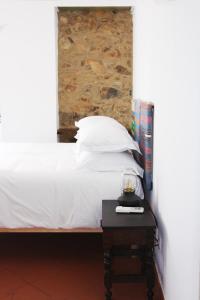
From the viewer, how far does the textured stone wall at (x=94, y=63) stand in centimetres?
487

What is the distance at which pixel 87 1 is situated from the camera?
4.60 m

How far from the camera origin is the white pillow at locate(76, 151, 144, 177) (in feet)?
9.22

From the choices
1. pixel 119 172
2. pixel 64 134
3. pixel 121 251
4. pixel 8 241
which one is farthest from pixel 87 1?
pixel 121 251

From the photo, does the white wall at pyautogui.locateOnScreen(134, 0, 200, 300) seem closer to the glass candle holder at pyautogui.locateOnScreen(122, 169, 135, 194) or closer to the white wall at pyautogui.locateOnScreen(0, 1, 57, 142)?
the glass candle holder at pyautogui.locateOnScreen(122, 169, 135, 194)

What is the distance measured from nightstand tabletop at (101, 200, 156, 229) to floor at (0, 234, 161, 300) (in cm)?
51

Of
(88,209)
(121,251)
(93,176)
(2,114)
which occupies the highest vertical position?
(2,114)

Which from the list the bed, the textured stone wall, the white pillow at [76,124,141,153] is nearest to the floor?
the bed

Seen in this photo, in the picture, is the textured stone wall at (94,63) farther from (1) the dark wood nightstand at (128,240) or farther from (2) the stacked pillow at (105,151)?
(1) the dark wood nightstand at (128,240)

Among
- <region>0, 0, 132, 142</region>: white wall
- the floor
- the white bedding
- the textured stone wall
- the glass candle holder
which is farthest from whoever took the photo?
the textured stone wall

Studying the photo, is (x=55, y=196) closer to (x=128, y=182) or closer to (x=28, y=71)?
(x=128, y=182)

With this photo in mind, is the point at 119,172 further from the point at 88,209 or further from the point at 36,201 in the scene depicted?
the point at 36,201

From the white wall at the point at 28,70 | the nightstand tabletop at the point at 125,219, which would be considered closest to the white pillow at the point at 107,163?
the nightstand tabletop at the point at 125,219

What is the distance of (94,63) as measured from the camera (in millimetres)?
4949

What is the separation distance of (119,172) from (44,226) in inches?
26.6
